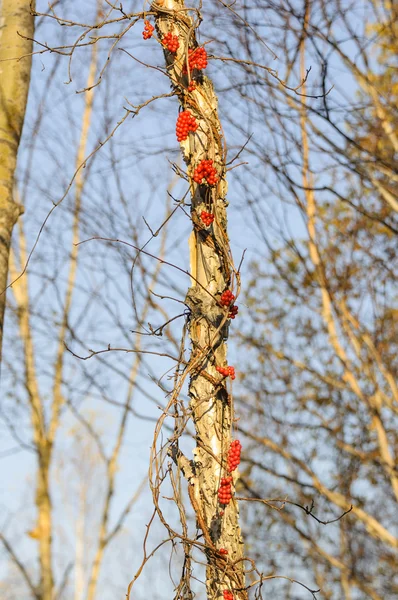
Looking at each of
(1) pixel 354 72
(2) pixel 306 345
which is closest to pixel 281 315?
(2) pixel 306 345

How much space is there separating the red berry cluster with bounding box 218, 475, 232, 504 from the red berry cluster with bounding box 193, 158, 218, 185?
0.88 metres

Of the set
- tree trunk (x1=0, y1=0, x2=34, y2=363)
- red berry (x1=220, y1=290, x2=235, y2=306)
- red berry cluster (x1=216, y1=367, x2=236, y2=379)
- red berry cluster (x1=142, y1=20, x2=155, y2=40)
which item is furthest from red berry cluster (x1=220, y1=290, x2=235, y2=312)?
tree trunk (x1=0, y1=0, x2=34, y2=363)

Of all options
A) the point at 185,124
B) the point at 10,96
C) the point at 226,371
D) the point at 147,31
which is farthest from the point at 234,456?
the point at 10,96

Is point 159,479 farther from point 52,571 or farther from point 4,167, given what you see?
point 52,571

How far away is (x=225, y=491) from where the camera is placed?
1896 mm

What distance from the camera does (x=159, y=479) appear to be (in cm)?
207

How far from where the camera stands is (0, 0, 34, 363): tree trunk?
10.1ft

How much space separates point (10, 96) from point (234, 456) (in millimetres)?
2141

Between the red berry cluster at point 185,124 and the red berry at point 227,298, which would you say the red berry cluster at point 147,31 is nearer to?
the red berry cluster at point 185,124

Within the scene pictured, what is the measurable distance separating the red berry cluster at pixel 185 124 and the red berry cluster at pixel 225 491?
1039 mm

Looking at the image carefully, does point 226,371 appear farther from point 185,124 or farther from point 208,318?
point 185,124

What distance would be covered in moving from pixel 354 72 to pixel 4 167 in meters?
3.08

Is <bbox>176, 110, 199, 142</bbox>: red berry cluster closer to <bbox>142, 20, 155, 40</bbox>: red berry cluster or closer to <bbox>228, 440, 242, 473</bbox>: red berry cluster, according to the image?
<bbox>142, 20, 155, 40</bbox>: red berry cluster

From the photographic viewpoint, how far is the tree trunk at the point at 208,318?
6.22 ft
